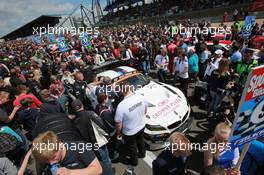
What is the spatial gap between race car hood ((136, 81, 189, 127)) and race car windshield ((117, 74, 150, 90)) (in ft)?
0.52

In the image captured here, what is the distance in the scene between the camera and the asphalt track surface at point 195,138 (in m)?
4.82

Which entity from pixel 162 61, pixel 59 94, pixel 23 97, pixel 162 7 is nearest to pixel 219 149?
pixel 23 97

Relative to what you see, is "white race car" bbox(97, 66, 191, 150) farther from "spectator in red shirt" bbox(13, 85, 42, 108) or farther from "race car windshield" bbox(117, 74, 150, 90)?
"spectator in red shirt" bbox(13, 85, 42, 108)

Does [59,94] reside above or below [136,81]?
below

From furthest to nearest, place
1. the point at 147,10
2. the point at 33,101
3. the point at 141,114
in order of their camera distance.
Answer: the point at 147,10
the point at 33,101
the point at 141,114

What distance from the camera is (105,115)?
15.6 feet

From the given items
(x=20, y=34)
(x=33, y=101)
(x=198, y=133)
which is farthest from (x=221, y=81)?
(x=20, y=34)

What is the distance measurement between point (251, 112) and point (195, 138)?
3.65 m

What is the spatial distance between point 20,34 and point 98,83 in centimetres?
10456

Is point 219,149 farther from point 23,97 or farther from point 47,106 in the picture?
point 23,97

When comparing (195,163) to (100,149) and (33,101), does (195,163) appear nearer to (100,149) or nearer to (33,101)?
(100,149)

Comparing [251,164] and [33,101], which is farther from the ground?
[33,101]

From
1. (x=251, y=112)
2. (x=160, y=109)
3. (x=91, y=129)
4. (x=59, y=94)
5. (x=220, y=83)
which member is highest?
(x=251, y=112)

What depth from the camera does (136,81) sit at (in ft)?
21.8
